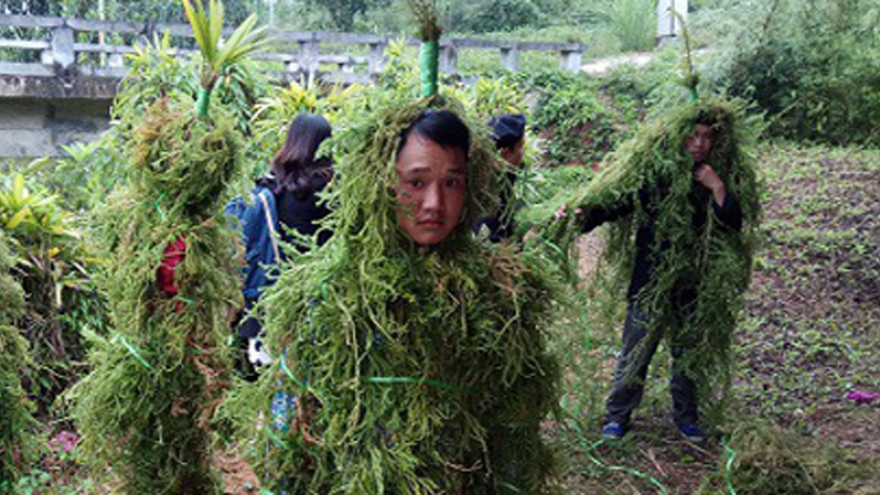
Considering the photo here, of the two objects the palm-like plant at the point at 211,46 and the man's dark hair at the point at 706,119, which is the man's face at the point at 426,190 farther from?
the man's dark hair at the point at 706,119

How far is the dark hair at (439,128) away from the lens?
2.73 meters

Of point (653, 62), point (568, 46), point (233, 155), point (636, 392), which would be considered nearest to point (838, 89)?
point (653, 62)

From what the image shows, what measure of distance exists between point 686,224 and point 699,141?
0.46 metres

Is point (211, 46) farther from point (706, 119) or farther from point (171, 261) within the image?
point (706, 119)

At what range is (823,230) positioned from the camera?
988 cm

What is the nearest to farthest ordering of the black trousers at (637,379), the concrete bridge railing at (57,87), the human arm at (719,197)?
the human arm at (719,197), the black trousers at (637,379), the concrete bridge railing at (57,87)

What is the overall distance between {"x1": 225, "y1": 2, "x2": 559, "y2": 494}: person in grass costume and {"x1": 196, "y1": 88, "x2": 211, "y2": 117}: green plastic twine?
0.97 m

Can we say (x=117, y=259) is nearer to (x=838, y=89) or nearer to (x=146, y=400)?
(x=146, y=400)

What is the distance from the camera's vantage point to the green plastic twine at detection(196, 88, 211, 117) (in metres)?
3.57

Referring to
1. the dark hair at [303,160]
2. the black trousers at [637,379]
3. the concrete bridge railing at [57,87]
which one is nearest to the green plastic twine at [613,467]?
the black trousers at [637,379]

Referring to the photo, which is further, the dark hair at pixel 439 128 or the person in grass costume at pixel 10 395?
the person in grass costume at pixel 10 395

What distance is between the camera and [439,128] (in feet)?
8.96

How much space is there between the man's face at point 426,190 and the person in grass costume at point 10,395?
1945mm

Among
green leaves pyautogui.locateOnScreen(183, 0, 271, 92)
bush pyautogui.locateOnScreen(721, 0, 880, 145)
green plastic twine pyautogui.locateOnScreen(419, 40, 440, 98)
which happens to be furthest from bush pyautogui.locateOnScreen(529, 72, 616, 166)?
green plastic twine pyautogui.locateOnScreen(419, 40, 440, 98)
